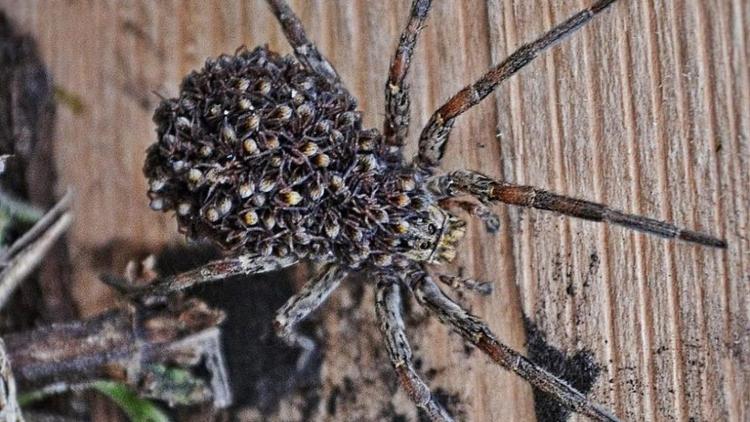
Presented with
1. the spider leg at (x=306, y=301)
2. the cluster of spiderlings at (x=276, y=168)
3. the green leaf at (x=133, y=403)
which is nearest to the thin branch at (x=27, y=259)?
the green leaf at (x=133, y=403)

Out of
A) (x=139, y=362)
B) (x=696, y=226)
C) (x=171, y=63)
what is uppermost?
(x=171, y=63)

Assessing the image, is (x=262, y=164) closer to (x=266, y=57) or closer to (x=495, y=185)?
(x=266, y=57)

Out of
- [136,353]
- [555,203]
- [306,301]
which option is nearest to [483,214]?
[555,203]

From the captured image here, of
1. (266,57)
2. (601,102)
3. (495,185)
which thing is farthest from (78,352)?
(601,102)

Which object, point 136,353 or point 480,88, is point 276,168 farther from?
point 136,353

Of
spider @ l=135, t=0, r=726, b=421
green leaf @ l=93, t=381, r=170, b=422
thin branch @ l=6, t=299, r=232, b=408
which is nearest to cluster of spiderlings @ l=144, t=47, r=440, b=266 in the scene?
spider @ l=135, t=0, r=726, b=421

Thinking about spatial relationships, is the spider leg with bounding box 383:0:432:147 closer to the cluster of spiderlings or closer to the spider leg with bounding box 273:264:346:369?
the cluster of spiderlings
